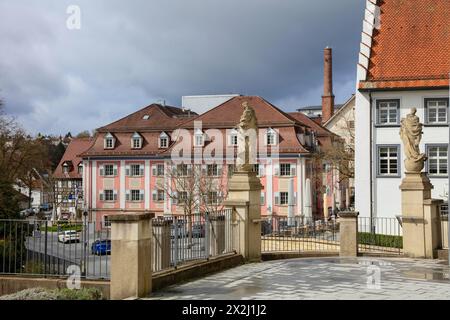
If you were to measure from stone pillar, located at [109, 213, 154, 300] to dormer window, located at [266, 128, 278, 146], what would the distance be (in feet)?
150

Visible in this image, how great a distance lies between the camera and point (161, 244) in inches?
419

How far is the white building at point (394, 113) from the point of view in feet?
116

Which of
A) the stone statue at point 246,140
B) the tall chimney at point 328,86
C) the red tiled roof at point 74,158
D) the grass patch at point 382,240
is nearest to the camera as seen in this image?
the stone statue at point 246,140

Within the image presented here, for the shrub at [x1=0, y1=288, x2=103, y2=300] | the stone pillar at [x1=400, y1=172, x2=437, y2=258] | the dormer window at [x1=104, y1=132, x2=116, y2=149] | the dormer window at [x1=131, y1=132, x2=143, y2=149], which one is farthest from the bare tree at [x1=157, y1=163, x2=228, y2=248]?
the shrub at [x1=0, y1=288, x2=103, y2=300]

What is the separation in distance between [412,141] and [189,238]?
8.23 meters

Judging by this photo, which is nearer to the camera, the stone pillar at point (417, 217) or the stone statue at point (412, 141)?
the stone pillar at point (417, 217)

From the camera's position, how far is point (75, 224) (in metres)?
11.2

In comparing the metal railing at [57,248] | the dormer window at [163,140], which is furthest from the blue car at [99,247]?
the dormer window at [163,140]

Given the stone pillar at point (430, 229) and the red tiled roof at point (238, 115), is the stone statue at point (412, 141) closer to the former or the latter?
the stone pillar at point (430, 229)

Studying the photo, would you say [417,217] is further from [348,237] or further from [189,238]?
[189,238]

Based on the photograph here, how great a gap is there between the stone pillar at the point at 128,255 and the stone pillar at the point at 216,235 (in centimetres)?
354

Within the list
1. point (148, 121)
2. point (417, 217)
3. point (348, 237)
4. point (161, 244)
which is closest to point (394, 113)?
point (417, 217)

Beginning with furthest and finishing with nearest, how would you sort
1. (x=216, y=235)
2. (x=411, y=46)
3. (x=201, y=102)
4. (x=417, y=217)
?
1. (x=201, y=102)
2. (x=411, y=46)
3. (x=417, y=217)
4. (x=216, y=235)
